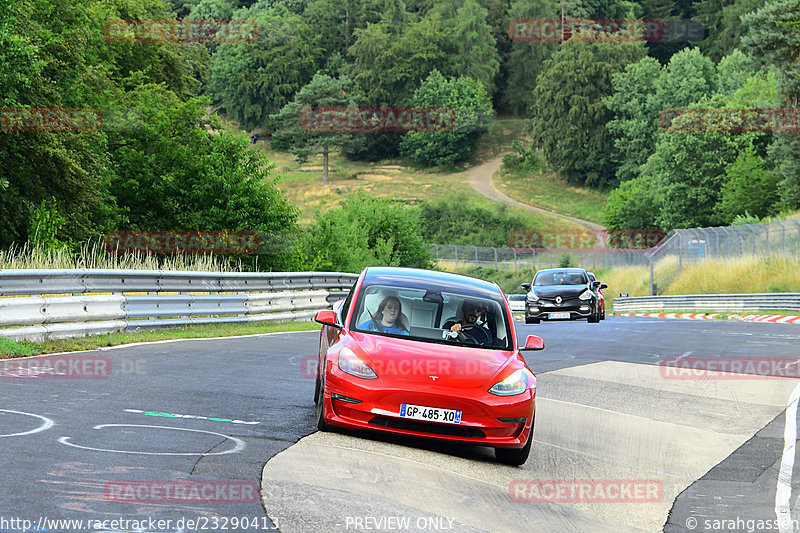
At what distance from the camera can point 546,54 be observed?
148 m

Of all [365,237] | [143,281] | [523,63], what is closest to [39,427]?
[143,281]

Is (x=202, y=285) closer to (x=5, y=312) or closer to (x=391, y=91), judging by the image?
(x=5, y=312)

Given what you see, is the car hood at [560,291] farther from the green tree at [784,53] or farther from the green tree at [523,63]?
the green tree at [523,63]

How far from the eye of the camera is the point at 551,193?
393 feet

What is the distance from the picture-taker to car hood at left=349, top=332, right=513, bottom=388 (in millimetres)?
8422

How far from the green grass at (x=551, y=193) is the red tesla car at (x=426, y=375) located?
102 metres

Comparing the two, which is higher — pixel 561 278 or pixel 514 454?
pixel 514 454

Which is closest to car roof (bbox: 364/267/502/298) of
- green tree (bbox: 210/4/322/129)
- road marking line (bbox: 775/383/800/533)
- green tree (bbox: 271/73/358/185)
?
road marking line (bbox: 775/383/800/533)

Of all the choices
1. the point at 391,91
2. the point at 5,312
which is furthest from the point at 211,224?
the point at 391,91

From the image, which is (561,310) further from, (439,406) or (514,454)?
(439,406)

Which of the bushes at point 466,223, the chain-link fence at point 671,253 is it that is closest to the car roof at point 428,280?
the chain-link fence at point 671,253

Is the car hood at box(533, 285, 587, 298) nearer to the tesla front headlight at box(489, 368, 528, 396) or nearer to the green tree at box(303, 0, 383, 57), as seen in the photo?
the tesla front headlight at box(489, 368, 528, 396)

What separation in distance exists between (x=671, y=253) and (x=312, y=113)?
275 ft

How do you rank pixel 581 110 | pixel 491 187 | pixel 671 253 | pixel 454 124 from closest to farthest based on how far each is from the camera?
pixel 671 253
pixel 581 110
pixel 491 187
pixel 454 124
